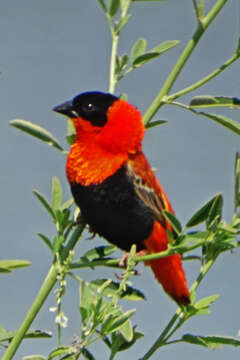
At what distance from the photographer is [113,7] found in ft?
7.55

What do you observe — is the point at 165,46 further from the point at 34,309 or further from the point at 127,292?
the point at 34,309

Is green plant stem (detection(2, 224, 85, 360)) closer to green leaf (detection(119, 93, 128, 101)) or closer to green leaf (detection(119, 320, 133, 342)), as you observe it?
green leaf (detection(119, 320, 133, 342))

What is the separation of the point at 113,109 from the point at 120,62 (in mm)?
596

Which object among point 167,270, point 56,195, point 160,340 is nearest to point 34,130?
point 56,195

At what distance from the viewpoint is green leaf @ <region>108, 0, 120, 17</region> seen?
228cm

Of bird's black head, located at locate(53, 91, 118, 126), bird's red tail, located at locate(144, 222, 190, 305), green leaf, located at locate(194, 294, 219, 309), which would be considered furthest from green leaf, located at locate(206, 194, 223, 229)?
bird's black head, located at locate(53, 91, 118, 126)

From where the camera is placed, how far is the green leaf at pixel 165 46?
7.04 feet

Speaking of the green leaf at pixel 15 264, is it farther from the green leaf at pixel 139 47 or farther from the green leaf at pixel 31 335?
the green leaf at pixel 139 47

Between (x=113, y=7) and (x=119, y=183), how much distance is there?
786mm

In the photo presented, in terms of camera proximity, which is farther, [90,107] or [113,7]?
[90,107]

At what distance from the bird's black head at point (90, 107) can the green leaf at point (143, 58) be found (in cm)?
52

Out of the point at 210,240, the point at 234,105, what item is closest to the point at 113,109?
the point at 234,105

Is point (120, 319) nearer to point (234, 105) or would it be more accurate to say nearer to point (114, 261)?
point (114, 261)

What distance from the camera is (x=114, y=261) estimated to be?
188cm
